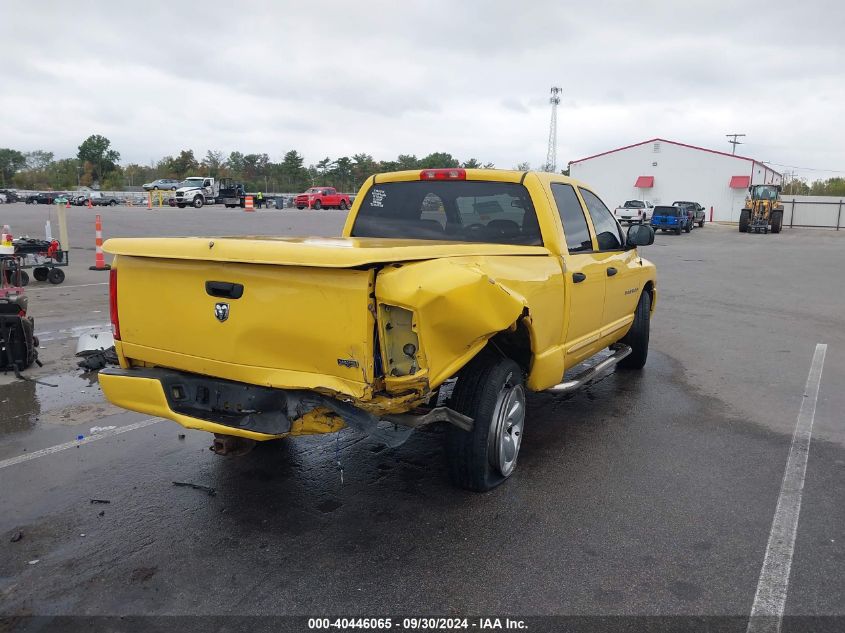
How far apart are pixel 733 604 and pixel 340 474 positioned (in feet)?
7.83

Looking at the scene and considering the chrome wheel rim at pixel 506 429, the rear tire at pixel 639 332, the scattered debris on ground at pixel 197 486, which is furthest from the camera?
the rear tire at pixel 639 332

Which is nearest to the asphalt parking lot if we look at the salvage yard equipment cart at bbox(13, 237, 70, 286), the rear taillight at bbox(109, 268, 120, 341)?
the rear taillight at bbox(109, 268, 120, 341)

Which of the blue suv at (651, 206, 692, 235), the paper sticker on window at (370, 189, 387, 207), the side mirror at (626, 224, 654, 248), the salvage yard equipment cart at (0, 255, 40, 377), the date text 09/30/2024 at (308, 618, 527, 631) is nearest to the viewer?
the date text 09/30/2024 at (308, 618, 527, 631)

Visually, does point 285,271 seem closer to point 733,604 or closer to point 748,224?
point 733,604

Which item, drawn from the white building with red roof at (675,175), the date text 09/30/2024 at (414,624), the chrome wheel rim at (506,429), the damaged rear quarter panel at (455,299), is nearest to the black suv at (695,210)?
the white building with red roof at (675,175)

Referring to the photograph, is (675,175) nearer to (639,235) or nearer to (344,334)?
(639,235)

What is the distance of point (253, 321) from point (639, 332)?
186 inches

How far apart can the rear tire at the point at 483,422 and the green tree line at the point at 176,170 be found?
239 ft

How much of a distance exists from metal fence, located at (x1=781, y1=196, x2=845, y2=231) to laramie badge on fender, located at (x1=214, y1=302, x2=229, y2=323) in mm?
51688

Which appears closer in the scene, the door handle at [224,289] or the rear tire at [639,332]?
the door handle at [224,289]

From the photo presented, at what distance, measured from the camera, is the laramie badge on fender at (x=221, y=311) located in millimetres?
3419

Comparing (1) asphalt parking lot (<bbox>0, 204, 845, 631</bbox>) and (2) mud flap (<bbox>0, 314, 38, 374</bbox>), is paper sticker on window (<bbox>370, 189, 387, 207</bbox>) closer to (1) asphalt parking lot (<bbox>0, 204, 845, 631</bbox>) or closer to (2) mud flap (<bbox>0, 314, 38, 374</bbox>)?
(1) asphalt parking lot (<bbox>0, 204, 845, 631</bbox>)

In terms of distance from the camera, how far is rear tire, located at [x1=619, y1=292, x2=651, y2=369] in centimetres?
688

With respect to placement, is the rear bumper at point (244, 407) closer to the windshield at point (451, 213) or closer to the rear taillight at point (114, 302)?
the rear taillight at point (114, 302)
